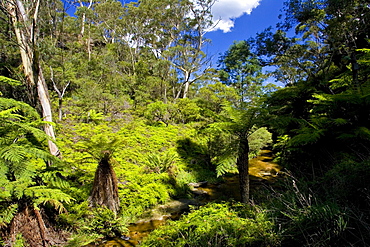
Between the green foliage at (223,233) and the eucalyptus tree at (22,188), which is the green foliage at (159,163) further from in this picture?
the eucalyptus tree at (22,188)

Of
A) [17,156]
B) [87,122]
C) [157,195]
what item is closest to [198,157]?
[157,195]

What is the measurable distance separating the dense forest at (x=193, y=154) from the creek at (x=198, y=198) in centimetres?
12

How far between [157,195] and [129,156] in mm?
1995

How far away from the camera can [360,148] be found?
3.63 metres

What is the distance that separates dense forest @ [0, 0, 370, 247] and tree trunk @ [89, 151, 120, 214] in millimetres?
20

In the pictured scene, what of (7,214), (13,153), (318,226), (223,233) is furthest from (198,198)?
(13,153)

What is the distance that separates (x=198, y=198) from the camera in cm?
530

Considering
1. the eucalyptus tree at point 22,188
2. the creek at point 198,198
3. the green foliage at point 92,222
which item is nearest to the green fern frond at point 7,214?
the eucalyptus tree at point 22,188

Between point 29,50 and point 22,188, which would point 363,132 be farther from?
point 29,50

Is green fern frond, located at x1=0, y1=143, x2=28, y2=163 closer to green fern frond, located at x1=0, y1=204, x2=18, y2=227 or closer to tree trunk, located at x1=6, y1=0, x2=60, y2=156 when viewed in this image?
green fern frond, located at x1=0, y1=204, x2=18, y2=227

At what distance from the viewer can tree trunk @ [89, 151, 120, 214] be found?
384 centimetres

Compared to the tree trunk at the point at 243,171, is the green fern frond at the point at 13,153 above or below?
above

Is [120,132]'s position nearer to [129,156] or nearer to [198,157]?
[129,156]

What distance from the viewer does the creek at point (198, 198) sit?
3.54 m
